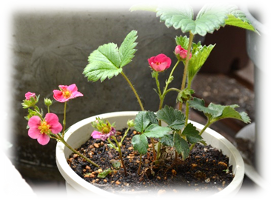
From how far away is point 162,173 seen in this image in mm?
803

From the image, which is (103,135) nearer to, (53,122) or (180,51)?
(53,122)

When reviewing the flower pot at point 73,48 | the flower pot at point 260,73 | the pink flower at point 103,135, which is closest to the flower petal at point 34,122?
the pink flower at point 103,135

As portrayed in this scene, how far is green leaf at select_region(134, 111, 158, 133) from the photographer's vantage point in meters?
0.74

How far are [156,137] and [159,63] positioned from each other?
15 cm

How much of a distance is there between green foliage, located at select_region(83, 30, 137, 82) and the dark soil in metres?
0.20

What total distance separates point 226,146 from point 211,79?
1224mm

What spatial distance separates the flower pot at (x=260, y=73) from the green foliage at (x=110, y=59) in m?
0.38

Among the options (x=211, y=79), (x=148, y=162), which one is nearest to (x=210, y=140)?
(x=148, y=162)

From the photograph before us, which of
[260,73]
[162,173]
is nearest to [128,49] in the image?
[162,173]

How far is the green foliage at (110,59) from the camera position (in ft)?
2.43

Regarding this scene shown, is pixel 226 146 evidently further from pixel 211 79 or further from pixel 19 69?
pixel 211 79

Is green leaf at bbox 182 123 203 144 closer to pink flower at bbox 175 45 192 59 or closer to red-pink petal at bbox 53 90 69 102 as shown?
pink flower at bbox 175 45 192 59

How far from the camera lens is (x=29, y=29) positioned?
1.06 m

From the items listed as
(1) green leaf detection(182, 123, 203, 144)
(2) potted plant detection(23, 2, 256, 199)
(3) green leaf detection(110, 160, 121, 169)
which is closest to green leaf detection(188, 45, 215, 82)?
(2) potted plant detection(23, 2, 256, 199)
